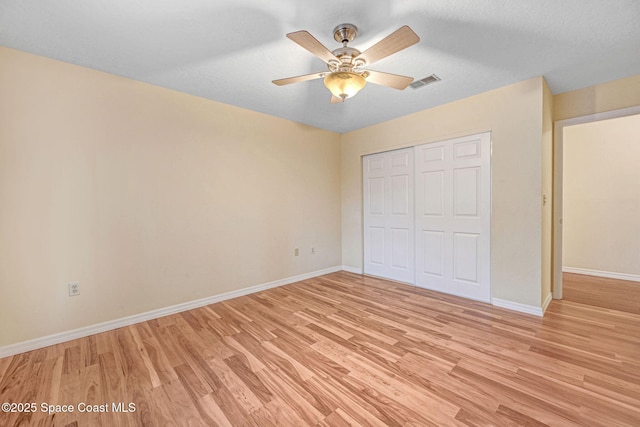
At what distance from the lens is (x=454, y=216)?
127 inches

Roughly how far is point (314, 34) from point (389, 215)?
2.74 m

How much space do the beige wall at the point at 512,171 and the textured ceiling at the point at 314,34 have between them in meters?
0.23

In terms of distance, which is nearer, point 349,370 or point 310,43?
point 310,43

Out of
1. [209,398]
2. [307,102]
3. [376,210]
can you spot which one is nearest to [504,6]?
[307,102]

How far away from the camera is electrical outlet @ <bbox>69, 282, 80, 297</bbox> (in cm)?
225

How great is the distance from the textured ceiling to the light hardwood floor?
2440 millimetres

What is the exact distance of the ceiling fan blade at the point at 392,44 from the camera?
4.79 feet


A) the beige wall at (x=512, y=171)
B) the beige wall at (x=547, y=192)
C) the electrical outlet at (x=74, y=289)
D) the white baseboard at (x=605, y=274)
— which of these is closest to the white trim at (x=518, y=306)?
the beige wall at (x=512, y=171)

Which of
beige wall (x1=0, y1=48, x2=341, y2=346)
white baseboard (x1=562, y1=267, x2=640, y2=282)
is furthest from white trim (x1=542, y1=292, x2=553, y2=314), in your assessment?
beige wall (x1=0, y1=48, x2=341, y2=346)

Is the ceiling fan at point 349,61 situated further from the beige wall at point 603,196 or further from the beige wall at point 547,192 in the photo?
the beige wall at point 603,196

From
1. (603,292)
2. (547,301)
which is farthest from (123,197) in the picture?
(603,292)

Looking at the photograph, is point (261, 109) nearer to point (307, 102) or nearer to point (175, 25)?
point (307, 102)

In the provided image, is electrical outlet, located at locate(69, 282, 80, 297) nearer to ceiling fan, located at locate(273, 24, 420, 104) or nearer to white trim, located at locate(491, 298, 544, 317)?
ceiling fan, located at locate(273, 24, 420, 104)

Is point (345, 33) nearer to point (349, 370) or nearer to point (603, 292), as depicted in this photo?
point (349, 370)
